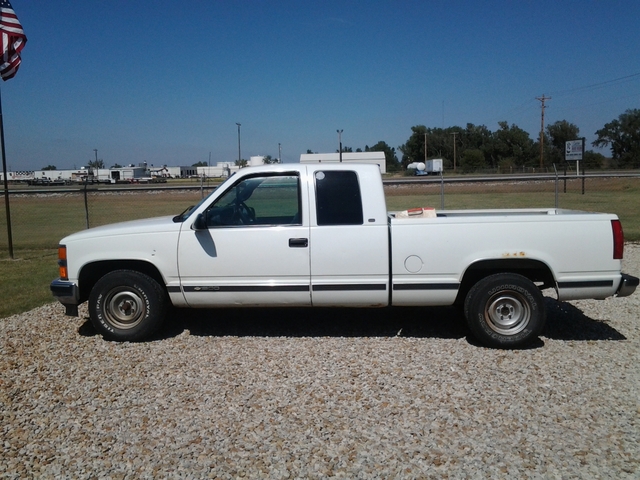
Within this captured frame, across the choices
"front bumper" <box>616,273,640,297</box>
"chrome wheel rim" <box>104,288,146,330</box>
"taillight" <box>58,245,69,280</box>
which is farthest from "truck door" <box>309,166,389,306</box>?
"taillight" <box>58,245,69,280</box>

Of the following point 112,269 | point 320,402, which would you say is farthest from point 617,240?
point 112,269

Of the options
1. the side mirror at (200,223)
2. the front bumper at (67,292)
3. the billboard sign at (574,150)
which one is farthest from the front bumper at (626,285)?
the billboard sign at (574,150)

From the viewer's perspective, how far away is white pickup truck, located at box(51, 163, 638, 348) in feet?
19.8

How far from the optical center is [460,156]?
74.0 meters

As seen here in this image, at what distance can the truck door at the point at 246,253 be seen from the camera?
20.4 feet

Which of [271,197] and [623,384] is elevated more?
[271,197]

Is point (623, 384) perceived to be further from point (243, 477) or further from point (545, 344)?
point (243, 477)

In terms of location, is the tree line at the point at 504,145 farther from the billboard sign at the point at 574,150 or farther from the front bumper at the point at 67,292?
the front bumper at the point at 67,292

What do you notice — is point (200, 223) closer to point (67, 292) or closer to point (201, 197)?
point (67, 292)

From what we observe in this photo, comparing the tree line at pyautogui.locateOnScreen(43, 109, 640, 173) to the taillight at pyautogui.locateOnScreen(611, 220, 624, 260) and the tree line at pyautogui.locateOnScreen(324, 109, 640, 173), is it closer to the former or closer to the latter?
the tree line at pyautogui.locateOnScreen(324, 109, 640, 173)

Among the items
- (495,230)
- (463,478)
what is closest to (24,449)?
(463,478)

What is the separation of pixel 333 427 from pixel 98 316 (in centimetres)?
329

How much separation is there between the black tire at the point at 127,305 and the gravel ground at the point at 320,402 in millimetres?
180

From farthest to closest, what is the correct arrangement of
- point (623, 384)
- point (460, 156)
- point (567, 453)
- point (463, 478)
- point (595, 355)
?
point (460, 156) → point (595, 355) → point (623, 384) → point (567, 453) → point (463, 478)
